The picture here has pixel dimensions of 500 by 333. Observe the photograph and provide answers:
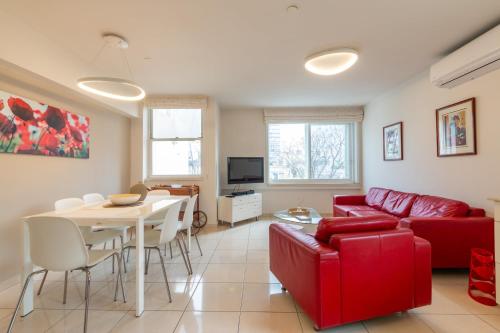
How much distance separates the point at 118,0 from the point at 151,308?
102 inches

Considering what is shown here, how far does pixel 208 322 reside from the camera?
1.80 metres

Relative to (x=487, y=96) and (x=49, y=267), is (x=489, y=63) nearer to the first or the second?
(x=487, y=96)

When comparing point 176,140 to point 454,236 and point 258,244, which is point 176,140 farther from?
point 454,236

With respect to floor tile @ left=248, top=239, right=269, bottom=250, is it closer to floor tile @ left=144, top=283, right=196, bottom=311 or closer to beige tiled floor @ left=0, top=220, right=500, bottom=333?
beige tiled floor @ left=0, top=220, right=500, bottom=333

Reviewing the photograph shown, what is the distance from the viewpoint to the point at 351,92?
4406 millimetres

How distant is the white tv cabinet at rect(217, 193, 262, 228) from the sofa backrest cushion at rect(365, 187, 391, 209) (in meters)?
2.15

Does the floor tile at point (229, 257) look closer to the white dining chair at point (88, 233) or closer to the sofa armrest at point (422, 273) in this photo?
the white dining chair at point (88, 233)

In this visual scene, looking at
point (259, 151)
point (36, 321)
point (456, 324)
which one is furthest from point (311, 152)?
point (36, 321)

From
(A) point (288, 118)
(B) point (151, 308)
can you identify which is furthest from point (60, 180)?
(A) point (288, 118)

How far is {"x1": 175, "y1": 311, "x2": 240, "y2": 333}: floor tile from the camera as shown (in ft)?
5.62

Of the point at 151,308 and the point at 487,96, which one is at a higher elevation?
the point at 487,96

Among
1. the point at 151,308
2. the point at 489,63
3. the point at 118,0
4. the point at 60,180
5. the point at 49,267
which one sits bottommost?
the point at 151,308

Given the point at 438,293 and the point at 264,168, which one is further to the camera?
the point at 264,168

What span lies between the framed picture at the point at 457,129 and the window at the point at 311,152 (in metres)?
2.44
